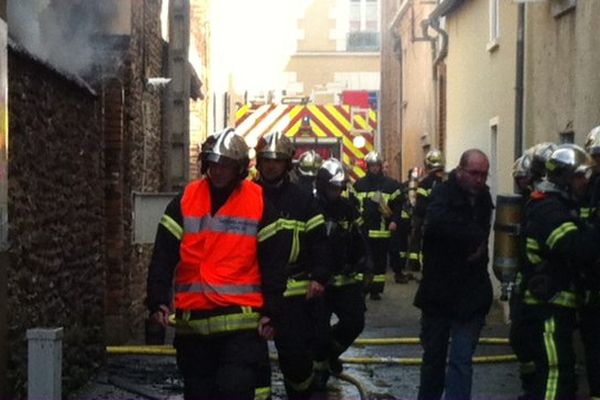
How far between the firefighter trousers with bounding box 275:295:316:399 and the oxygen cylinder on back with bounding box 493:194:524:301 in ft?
5.15

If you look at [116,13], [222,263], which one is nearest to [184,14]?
[116,13]

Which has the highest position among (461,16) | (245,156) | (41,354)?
(461,16)

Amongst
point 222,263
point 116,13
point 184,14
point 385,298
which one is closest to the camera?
point 222,263

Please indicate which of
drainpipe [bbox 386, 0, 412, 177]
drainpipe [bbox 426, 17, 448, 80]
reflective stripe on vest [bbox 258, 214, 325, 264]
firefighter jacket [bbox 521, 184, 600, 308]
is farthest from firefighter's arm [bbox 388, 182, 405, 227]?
drainpipe [bbox 386, 0, 412, 177]

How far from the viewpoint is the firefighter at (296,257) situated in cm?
848

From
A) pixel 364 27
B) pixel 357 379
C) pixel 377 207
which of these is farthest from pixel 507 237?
pixel 364 27

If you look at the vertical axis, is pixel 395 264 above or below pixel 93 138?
below

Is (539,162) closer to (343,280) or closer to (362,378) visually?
(343,280)

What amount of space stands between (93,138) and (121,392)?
2.04 meters

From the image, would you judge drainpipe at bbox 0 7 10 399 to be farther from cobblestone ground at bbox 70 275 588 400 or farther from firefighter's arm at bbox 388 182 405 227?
firefighter's arm at bbox 388 182 405 227

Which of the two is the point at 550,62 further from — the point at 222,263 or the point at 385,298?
the point at 222,263

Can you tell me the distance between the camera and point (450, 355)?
8.61 m

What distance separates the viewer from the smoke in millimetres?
9961

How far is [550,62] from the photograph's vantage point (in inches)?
558
